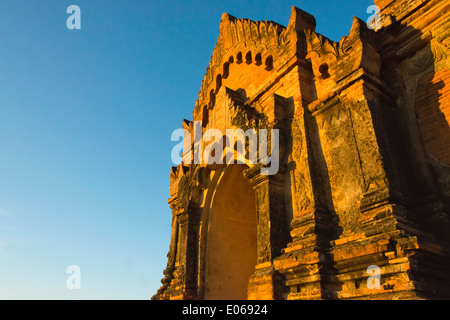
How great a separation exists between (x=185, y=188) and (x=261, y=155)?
150 inches

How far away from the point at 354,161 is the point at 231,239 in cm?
494

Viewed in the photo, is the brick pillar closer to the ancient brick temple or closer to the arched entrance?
the ancient brick temple

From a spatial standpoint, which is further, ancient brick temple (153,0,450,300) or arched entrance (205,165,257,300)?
arched entrance (205,165,257,300)

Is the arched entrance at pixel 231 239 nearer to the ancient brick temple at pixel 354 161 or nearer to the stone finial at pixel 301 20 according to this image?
the ancient brick temple at pixel 354 161

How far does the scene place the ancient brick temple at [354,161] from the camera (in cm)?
475

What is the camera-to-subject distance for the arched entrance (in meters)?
9.07

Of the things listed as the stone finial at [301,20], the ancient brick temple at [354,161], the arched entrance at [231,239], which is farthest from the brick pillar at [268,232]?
the stone finial at [301,20]

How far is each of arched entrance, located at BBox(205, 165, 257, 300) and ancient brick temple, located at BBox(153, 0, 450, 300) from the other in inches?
3.9

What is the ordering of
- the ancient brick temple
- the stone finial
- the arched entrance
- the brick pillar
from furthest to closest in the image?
the arched entrance
the stone finial
the brick pillar
the ancient brick temple

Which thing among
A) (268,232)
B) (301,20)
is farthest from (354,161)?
(301,20)

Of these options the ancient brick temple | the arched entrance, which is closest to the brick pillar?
the ancient brick temple

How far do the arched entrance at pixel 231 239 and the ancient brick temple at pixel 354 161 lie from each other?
0.10m

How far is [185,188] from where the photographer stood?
10.5 metres
